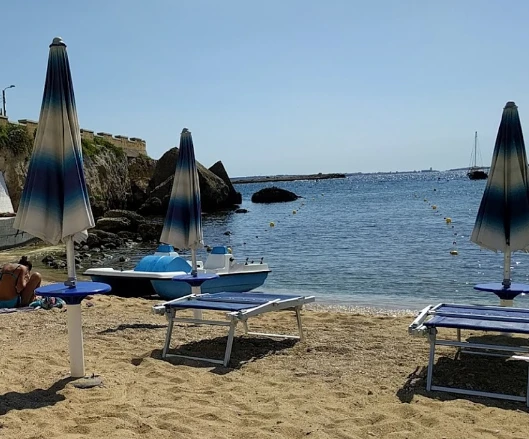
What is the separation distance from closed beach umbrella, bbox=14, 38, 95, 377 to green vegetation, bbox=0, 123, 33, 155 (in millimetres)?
29297

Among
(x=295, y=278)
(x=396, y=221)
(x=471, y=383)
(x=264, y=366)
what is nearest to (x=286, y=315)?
(x=264, y=366)

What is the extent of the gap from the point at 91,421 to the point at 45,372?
4.84ft

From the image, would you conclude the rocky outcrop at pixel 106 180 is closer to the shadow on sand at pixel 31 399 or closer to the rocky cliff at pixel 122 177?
the rocky cliff at pixel 122 177

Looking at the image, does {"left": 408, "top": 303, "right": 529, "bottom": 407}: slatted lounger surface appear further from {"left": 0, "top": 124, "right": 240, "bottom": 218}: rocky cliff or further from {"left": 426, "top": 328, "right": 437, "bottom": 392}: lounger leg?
{"left": 0, "top": 124, "right": 240, "bottom": 218}: rocky cliff

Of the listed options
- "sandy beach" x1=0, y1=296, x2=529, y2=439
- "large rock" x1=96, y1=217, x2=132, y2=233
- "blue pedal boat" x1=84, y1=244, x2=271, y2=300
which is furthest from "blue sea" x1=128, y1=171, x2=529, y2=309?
"sandy beach" x1=0, y1=296, x2=529, y2=439

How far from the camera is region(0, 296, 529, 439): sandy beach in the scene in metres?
4.23

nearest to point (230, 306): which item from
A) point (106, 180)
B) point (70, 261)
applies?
point (70, 261)

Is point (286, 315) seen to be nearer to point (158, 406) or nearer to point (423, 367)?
point (423, 367)

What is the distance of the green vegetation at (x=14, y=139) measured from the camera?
31.9 metres

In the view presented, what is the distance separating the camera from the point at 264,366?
5965mm

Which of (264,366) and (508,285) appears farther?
(508,285)

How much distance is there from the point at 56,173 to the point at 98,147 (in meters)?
41.7

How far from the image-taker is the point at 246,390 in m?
5.14

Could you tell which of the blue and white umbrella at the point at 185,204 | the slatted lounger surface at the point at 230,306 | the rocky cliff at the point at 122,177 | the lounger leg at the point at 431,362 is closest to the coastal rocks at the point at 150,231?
the rocky cliff at the point at 122,177
